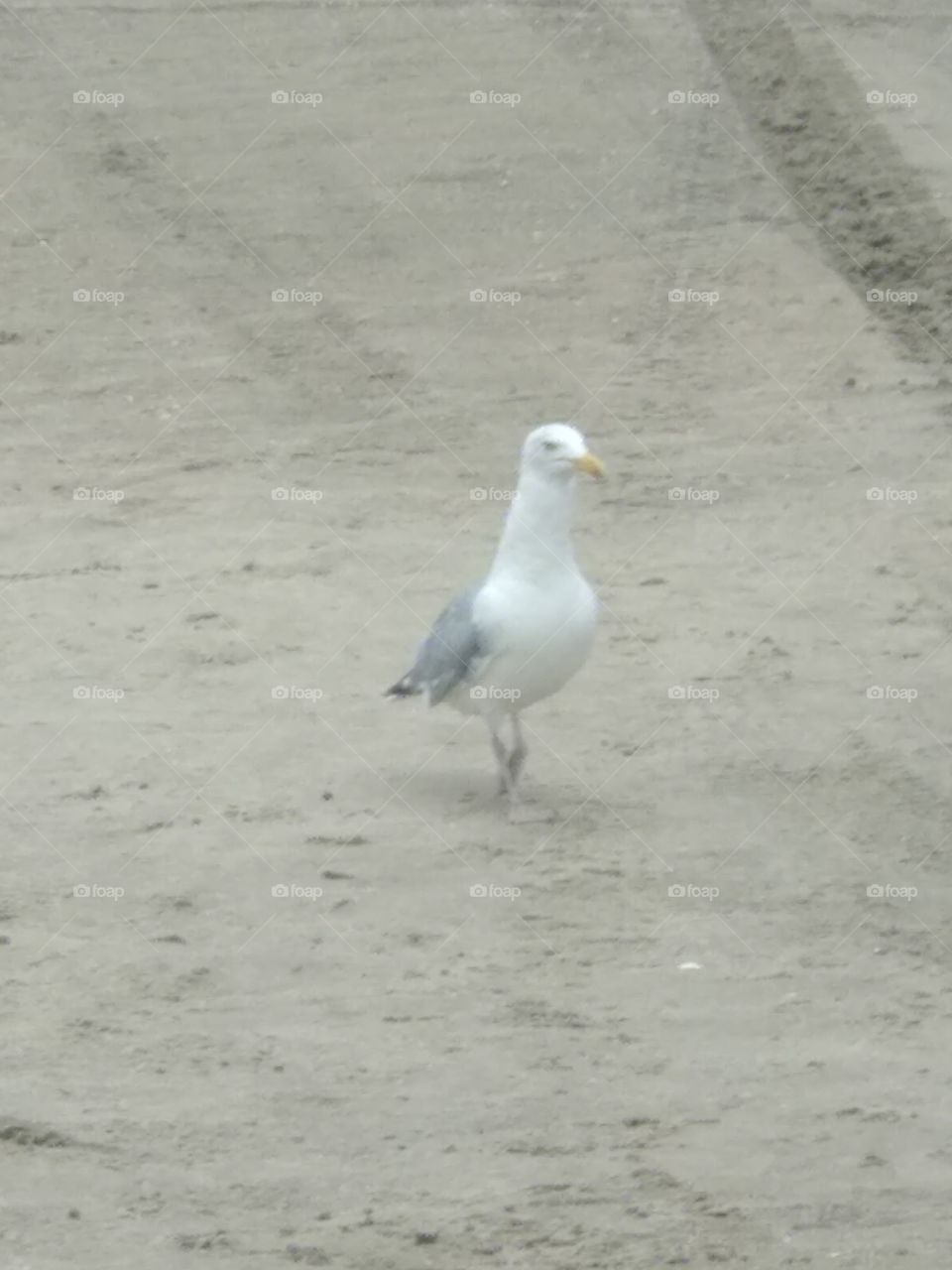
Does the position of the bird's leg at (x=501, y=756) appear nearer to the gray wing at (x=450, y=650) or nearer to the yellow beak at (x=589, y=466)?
the gray wing at (x=450, y=650)

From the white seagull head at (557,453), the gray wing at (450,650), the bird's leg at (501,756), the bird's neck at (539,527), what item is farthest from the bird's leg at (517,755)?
the white seagull head at (557,453)

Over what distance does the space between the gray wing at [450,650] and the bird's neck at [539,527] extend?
25 centimetres

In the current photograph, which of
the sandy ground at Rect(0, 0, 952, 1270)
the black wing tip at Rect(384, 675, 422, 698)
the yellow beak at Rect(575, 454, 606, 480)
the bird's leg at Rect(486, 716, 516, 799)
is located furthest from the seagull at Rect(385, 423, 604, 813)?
the sandy ground at Rect(0, 0, 952, 1270)

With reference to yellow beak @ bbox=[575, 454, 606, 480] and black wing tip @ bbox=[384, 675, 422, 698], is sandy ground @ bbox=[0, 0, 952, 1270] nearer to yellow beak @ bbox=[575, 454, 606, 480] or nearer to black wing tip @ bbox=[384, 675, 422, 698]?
black wing tip @ bbox=[384, 675, 422, 698]

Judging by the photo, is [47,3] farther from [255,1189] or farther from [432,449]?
[255,1189]

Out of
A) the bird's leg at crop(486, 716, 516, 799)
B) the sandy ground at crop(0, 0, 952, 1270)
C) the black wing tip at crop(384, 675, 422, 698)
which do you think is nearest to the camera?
the sandy ground at crop(0, 0, 952, 1270)

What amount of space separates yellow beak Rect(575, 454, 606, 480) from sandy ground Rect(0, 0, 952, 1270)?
4.26 ft

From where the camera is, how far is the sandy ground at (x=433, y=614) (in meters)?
6.18

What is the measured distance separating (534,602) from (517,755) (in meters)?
0.71

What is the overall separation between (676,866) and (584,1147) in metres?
1.86

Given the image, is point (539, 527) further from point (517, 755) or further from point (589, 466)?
point (517, 755)

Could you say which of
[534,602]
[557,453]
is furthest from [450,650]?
[557,453]

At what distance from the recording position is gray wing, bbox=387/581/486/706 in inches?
317

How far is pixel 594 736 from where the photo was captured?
359 inches
